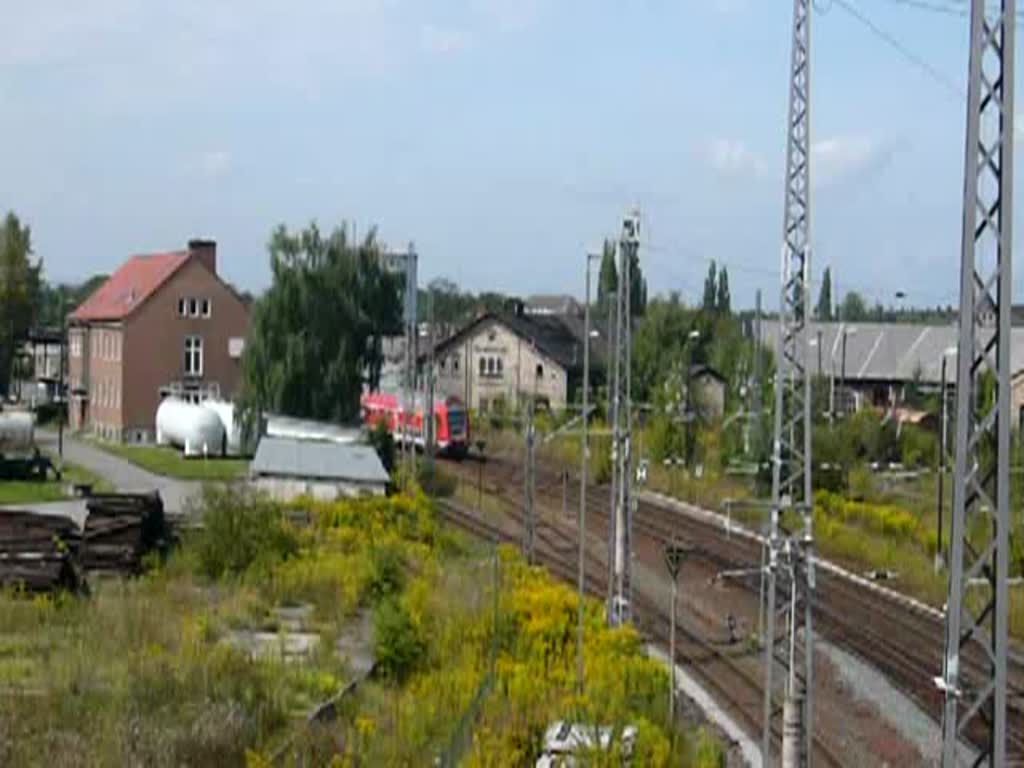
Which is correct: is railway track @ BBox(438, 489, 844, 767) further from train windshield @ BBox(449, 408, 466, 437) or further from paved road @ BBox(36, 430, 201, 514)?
train windshield @ BBox(449, 408, 466, 437)

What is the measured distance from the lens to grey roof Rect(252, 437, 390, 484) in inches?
1395

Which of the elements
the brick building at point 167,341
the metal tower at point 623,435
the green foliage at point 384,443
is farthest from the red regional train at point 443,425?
the metal tower at point 623,435

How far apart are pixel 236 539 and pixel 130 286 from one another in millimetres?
30916

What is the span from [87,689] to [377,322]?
3182 centimetres

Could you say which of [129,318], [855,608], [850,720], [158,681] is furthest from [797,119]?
[129,318]

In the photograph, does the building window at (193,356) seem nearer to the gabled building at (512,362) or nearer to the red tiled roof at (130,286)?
the red tiled roof at (130,286)

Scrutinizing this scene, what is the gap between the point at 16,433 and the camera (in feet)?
127

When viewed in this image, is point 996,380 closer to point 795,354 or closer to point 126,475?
point 795,354

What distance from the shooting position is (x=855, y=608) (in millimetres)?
24562

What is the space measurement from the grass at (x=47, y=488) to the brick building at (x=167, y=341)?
1056 centimetres

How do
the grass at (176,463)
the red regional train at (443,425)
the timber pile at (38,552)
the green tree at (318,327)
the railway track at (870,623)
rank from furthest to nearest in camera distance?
the red regional train at (443,425) → the green tree at (318,327) → the grass at (176,463) → the timber pile at (38,552) → the railway track at (870,623)

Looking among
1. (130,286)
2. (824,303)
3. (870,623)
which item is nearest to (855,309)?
(824,303)

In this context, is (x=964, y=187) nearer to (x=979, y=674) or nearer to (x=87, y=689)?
(x=87, y=689)

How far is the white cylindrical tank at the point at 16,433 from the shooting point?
3862 centimetres
